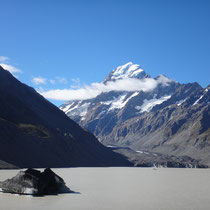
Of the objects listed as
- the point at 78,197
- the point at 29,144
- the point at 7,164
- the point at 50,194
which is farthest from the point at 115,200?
the point at 29,144

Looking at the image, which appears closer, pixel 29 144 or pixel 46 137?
pixel 29 144

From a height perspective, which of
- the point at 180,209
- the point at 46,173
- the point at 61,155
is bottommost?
the point at 180,209

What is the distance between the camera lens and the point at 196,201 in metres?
45.5

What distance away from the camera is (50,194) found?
48.9m

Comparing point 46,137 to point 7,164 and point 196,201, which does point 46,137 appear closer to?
point 7,164

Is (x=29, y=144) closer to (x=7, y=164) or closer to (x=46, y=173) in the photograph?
(x=7, y=164)

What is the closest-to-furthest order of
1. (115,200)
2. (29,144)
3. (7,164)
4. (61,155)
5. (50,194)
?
(115,200) < (50,194) < (7,164) < (29,144) < (61,155)

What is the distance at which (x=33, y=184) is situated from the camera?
47812 mm

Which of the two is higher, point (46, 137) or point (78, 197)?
point (46, 137)

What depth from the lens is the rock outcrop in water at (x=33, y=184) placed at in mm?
47594

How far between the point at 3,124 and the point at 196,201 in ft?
474

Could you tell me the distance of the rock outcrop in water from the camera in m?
47.6

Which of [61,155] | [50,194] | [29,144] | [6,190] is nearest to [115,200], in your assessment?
[50,194]

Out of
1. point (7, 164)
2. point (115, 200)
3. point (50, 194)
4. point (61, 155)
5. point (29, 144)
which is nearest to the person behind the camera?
point (115, 200)
